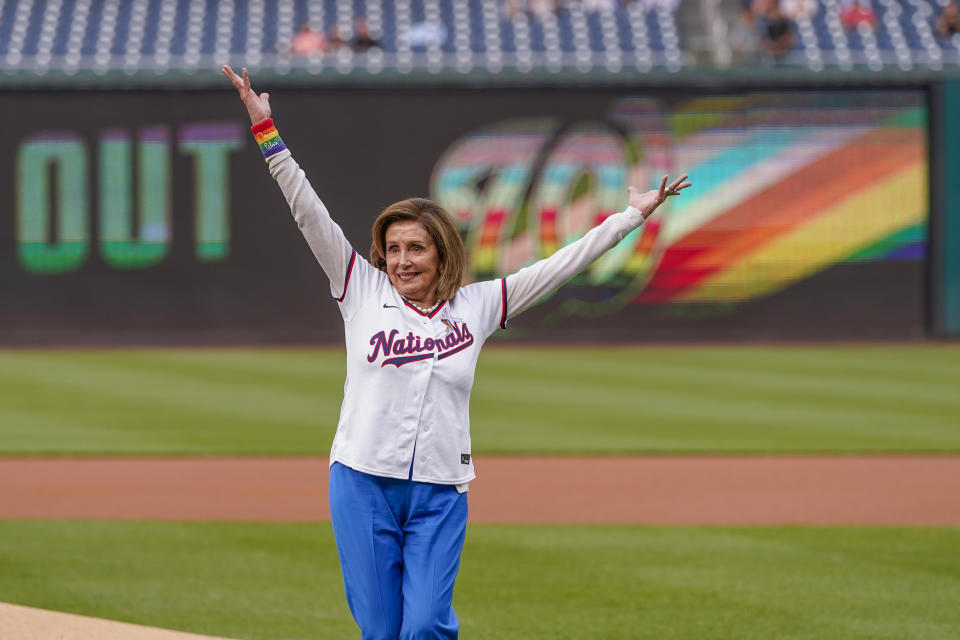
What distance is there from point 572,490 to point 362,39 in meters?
17.8

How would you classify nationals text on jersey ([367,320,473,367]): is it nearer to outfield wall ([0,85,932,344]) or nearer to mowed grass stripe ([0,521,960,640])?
mowed grass stripe ([0,521,960,640])

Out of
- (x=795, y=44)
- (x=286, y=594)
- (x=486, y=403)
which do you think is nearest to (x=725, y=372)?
(x=486, y=403)

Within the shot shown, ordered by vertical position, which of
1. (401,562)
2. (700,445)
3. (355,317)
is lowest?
(700,445)

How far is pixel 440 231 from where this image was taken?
4.52 m

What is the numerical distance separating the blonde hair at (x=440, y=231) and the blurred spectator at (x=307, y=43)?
22.9 meters

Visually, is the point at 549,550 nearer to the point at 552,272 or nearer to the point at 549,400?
the point at 552,272

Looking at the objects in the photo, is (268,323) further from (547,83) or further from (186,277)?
(547,83)

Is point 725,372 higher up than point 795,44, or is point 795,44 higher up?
point 795,44

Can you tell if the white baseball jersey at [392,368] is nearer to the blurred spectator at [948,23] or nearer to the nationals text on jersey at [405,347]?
the nationals text on jersey at [405,347]

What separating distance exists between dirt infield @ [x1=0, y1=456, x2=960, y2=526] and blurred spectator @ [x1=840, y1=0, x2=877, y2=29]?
59.1 feet

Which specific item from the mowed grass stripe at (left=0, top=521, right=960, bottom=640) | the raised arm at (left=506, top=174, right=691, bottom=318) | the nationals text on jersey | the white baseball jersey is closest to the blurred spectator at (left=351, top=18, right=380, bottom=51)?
the mowed grass stripe at (left=0, top=521, right=960, bottom=640)

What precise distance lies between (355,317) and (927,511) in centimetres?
627

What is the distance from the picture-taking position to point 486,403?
52.3 feet

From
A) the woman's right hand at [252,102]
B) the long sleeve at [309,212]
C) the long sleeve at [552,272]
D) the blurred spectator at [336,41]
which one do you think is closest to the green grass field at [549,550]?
the long sleeve at [552,272]
